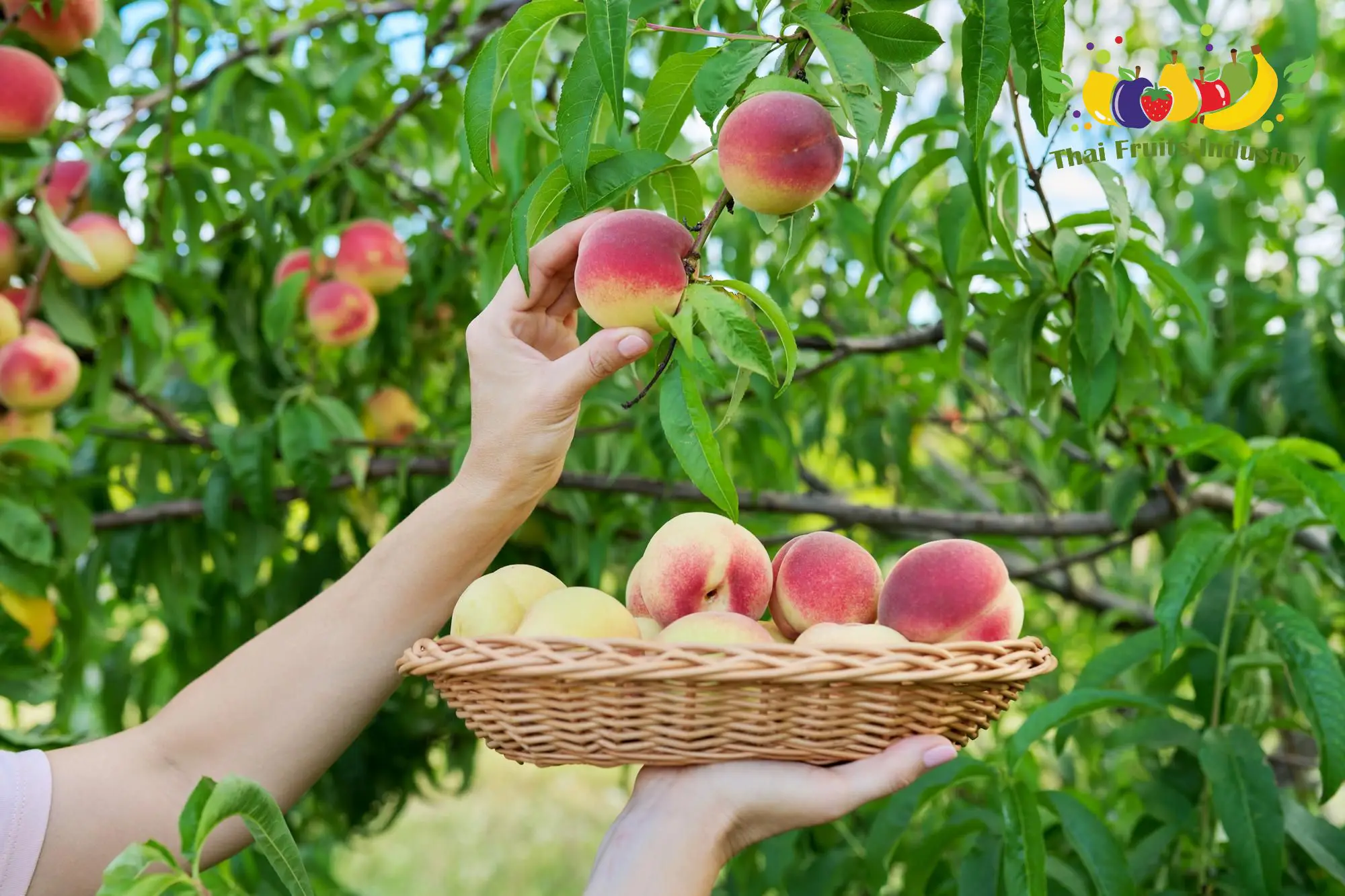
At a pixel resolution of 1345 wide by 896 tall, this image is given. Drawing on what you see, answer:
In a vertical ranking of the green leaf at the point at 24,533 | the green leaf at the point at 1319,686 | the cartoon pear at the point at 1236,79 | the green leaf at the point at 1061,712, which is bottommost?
the green leaf at the point at 1061,712

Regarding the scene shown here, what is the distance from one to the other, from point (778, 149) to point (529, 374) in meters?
0.28

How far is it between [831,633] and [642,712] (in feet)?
0.43

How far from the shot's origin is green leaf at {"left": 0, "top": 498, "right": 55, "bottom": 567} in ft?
4.45

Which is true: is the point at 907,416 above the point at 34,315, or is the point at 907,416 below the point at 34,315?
below

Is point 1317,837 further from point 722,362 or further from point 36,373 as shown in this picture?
point 36,373

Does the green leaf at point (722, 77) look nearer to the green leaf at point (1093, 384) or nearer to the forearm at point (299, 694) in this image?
the forearm at point (299, 694)

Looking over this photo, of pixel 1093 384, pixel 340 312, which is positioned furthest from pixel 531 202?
pixel 340 312

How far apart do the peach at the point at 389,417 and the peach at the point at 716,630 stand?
1.24 metres

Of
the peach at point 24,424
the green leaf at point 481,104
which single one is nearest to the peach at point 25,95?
the peach at point 24,424

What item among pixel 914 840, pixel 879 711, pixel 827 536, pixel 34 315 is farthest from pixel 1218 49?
pixel 34 315

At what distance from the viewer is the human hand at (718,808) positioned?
721 millimetres

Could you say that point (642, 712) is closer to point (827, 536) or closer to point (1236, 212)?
point (827, 536)

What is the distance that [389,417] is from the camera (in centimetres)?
193

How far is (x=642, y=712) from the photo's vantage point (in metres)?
0.70
